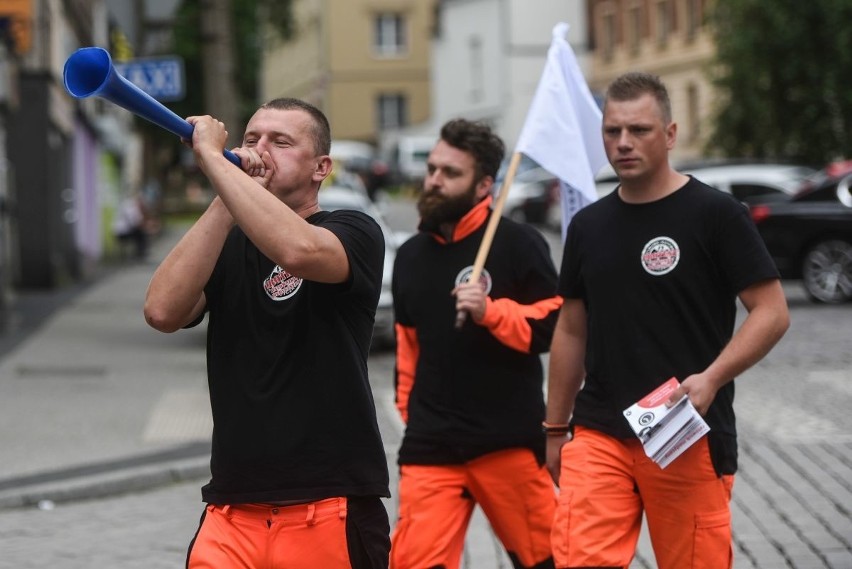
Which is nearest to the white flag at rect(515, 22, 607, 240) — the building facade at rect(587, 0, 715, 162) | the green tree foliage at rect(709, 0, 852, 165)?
the green tree foliage at rect(709, 0, 852, 165)

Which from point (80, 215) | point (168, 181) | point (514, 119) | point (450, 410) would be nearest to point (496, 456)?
point (450, 410)

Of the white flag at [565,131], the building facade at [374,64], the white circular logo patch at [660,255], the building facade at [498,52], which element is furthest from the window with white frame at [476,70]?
the white circular logo patch at [660,255]

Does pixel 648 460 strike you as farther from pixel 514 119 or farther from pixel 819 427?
pixel 514 119

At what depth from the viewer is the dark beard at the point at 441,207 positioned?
5562mm

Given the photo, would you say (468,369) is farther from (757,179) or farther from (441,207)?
(757,179)

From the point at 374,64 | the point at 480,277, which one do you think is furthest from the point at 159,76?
the point at 374,64

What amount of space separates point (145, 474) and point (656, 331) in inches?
209

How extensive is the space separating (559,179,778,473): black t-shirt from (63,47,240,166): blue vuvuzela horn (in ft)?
5.70

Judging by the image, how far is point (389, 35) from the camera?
7631cm

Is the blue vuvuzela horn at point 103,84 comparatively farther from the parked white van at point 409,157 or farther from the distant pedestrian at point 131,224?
the parked white van at point 409,157

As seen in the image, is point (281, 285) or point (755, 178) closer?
point (281, 285)

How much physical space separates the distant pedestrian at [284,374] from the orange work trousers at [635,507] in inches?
36.6

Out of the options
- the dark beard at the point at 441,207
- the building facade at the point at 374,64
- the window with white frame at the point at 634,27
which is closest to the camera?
the dark beard at the point at 441,207

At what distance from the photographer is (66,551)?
298 inches
